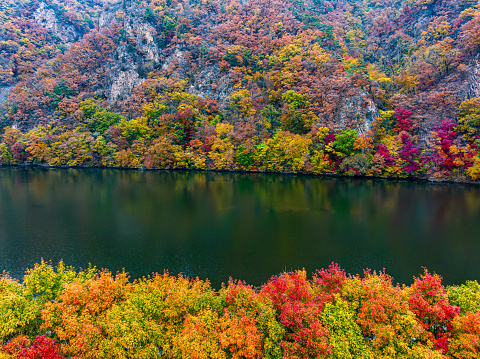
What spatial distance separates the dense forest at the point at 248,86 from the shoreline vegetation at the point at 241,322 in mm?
48076

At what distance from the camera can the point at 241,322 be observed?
28.5 feet

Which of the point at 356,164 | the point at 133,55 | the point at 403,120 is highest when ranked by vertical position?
the point at 133,55

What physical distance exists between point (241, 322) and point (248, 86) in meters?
77.1

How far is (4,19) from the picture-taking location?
100438mm

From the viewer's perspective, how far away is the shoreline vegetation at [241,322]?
26.6 ft

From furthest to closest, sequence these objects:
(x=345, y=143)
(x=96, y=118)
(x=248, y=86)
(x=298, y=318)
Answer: (x=96, y=118) < (x=248, y=86) < (x=345, y=143) < (x=298, y=318)

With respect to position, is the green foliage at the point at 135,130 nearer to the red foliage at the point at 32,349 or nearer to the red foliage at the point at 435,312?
the red foliage at the point at 32,349

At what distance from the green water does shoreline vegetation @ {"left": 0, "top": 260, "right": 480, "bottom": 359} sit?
6.31 m

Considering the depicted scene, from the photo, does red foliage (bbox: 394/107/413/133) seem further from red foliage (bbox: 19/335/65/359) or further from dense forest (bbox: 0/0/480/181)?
red foliage (bbox: 19/335/65/359)

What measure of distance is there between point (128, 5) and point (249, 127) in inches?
3104

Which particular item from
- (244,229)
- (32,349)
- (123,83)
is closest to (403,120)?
(244,229)

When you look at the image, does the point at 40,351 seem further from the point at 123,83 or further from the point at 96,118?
the point at 123,83

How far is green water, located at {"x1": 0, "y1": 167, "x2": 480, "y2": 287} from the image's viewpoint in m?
18.1

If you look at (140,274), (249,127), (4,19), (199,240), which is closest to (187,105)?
(249,127)
